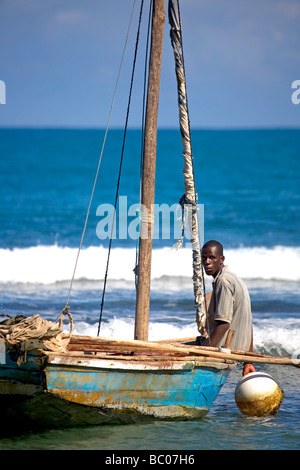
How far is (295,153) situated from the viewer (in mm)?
58969

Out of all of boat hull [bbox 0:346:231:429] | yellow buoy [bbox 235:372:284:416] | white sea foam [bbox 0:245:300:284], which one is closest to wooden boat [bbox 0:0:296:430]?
boat hull [bbox 0:346:231:429]

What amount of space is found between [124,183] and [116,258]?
21.4 meters

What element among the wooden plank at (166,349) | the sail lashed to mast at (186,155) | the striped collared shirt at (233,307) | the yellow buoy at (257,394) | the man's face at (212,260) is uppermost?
the sail lashed to mast at (186,155)

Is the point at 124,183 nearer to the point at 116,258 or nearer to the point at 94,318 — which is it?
the point at 116,258

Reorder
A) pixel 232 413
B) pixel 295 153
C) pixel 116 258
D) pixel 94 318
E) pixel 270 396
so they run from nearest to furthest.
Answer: pixel 270 396, pixel 232 413, pixel 94 318, pixel 116 258, pixel 295 153

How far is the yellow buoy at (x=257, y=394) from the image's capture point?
24.2 feet

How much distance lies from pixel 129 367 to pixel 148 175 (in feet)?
7.14

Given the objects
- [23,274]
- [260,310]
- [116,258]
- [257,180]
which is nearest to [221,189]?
[257,180]

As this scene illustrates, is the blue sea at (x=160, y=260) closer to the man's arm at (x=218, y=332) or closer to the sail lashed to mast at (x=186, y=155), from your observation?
the sail lashed to mast at (x=186, y=155)

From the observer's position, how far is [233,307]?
7566 millimetres

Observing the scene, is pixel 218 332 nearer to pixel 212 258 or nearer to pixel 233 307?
pixel 233 307

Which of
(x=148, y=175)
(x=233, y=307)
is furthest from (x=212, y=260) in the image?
(x=148, y=175)

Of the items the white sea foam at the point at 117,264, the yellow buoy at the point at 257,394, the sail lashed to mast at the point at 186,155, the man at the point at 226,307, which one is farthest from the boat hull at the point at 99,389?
the white sea foam at the point at 117,264

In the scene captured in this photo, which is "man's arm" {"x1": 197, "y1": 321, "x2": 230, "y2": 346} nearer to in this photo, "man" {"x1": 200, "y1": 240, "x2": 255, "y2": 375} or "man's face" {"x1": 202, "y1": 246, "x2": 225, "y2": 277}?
"man" {"x1": 200, "y1": 240, "x2": 255, "y2": 375}
